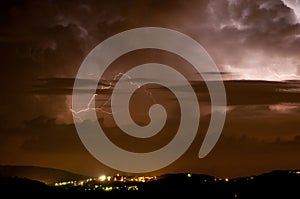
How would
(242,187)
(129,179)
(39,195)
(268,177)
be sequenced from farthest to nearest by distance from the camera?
(129,179)
(268,177)
(242,187)
(39,195)

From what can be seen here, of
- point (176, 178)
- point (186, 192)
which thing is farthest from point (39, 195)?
point (176, 178)

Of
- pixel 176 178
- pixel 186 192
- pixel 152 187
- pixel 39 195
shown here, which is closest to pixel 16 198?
pixel 39 195

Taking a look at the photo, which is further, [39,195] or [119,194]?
[119,194]

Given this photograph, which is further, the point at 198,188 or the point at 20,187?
the point at 198,188

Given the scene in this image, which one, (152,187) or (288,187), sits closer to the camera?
(288,187)

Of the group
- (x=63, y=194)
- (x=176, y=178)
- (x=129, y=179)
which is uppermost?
(x=129, y=179)

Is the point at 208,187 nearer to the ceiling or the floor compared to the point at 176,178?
nearer to the floor

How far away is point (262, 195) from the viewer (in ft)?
294

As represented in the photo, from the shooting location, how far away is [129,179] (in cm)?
14325

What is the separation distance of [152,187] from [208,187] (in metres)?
9.27

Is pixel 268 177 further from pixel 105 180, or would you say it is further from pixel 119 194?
pixel 105 180

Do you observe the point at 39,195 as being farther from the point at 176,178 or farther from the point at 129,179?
the point at 129,179

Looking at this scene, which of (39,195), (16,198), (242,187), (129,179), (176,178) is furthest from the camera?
(129,179)

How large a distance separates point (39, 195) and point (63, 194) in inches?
212
